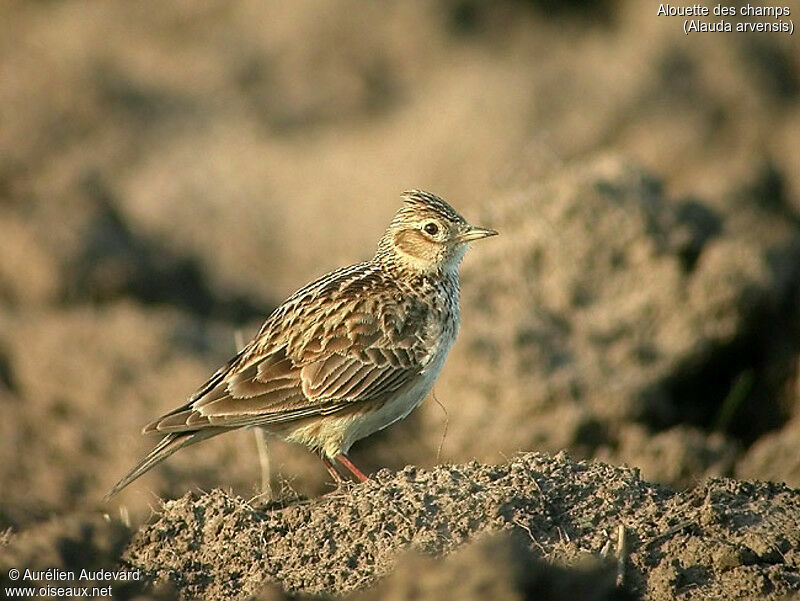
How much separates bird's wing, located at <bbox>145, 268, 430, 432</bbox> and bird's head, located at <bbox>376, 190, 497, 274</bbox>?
279 millimetres

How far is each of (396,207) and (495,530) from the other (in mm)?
10163

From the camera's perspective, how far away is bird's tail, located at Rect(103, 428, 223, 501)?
24.4ft

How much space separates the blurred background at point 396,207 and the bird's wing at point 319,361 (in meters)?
0.45

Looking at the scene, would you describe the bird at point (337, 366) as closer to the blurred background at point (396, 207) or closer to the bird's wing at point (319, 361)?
the bird's wing at point (319, 361)

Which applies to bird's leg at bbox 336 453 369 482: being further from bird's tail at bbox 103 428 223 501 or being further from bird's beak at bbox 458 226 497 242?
bird's beak at bbox 458 226 497 242

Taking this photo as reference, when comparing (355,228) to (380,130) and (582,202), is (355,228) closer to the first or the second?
(380,130)

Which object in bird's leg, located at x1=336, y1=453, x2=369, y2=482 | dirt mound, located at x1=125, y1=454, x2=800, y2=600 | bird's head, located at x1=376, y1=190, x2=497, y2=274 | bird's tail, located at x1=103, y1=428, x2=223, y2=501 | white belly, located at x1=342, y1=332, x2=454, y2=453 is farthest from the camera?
bird's head, located at x1=376, y1=190, x2=497, y2=274

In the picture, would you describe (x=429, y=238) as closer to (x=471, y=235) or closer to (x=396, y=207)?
(x=471, y=235)

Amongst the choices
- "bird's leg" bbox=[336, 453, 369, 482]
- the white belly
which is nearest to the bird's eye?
the white belly

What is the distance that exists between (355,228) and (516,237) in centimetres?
507

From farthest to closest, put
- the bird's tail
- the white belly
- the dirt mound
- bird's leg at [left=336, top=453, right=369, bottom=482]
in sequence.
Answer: the white belly, bird's leg at [left=336, top=453, right=369, bottom=482], the bird's tail, the dirt mound

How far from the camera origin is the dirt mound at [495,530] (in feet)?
20.7

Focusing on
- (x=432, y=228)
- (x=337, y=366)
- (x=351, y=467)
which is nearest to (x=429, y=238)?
(x=432, y=228)

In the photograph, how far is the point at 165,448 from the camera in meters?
7.51
